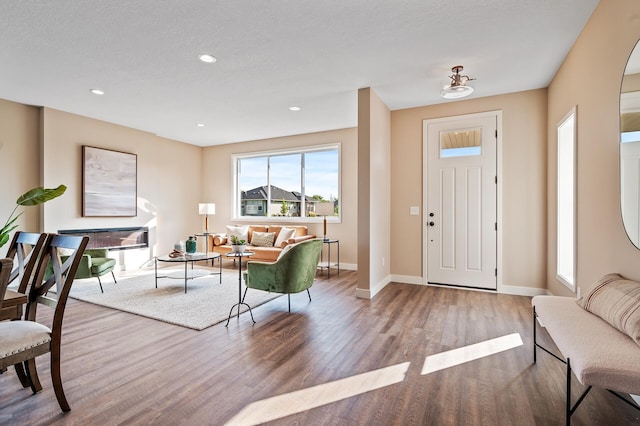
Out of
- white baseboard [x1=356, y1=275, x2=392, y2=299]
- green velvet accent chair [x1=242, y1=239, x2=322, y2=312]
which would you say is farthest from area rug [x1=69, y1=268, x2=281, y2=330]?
white baseboard [x1=356, y1=275, x2=392, y2=299]

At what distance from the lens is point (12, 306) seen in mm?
1727

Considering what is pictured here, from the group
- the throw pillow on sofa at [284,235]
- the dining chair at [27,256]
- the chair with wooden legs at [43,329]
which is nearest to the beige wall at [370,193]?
the throw pillow on sofa at [284,235]

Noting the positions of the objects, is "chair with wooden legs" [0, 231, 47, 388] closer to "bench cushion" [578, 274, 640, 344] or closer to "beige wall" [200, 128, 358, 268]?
"bench cushion" [578, 274, 640, 344]

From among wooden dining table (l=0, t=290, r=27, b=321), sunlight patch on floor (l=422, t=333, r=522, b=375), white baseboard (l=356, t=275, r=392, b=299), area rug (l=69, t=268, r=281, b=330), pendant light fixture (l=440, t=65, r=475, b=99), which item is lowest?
sunlight patch on floor (l=422, t=333, r=522, b=375)

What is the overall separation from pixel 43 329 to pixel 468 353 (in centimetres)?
287

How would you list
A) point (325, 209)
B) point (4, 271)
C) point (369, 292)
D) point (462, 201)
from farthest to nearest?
point (325, 209) → point (462, 201) → point (369, 292) → point (4, 271)

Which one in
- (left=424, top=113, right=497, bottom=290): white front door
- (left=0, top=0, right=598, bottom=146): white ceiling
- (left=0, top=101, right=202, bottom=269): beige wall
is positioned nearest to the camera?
(left=0, top=0, right=598, bottom=146): white ceiling

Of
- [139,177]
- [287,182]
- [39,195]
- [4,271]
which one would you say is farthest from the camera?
[287,182]

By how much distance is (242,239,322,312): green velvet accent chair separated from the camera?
10.8ft

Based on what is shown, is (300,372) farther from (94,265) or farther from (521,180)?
(521,180)

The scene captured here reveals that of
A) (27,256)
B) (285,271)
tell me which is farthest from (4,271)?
(285,271)

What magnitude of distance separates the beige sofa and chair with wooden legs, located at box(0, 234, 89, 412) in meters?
3.76

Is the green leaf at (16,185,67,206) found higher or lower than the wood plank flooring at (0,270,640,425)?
higher

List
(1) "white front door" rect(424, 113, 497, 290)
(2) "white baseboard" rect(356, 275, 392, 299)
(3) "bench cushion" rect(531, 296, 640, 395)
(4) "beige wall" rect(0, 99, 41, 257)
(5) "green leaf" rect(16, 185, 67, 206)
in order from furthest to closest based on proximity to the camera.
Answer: (4) "beige wall" rect(0, 99, 41, 257) → (1) "white front door" rect(424, 113, 497, 290) → (2) "white baseboard" rect(356, 275, 392, 299) → (5) "green leaf" rect(16, 185, 67, 206) → (3) "bench cushion" rect(531, 296, 640, 395)
